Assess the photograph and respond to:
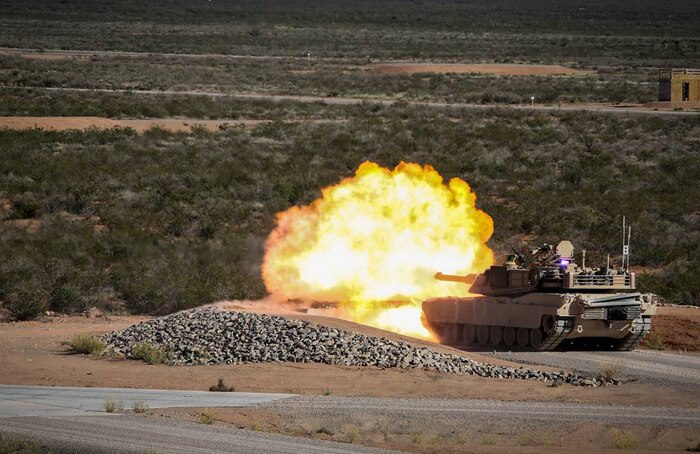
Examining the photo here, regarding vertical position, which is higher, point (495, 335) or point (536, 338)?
point (536, 338)

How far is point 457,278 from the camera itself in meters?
34.8

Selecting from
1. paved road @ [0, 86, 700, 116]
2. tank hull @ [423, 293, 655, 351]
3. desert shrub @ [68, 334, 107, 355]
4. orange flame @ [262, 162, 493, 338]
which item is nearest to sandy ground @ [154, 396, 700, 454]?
desert shrub @ [68, 334, 107, 355]

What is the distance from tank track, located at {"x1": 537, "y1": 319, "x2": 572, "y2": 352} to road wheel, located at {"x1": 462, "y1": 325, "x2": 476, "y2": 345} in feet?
7.90

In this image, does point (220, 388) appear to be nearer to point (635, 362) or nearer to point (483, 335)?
point (483, 335)

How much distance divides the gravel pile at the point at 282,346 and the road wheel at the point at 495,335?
412 centimetres

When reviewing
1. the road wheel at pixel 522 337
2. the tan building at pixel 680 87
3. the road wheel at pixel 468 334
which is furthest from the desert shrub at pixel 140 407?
the tan building at pixel 680 87

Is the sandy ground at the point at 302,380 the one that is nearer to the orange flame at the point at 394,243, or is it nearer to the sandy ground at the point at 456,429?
the sandy ground at the point at 456,429

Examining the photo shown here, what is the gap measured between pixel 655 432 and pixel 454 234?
14.8 meters

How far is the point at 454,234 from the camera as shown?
36688 millimetres

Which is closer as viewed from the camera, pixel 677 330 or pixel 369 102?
pixel 677 330

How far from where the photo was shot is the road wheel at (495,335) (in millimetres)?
33281

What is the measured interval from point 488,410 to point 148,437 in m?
6.70

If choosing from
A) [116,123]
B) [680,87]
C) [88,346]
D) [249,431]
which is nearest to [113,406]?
[249,431]

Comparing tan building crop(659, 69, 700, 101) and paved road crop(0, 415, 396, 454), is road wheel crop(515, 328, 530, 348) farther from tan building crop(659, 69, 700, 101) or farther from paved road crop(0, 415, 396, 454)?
tan building crop(659, 69, 700, 101)
